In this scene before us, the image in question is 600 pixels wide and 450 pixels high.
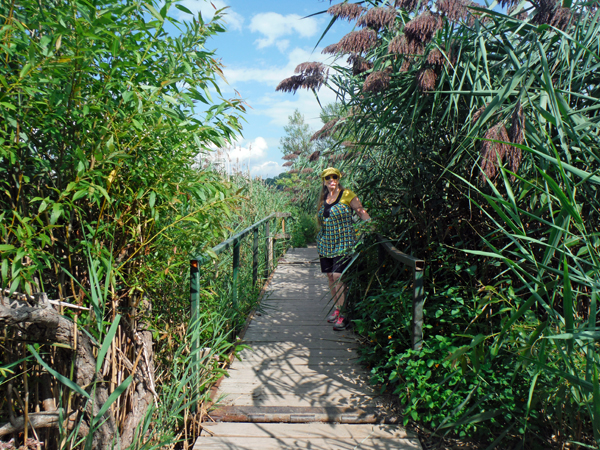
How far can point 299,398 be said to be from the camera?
2.58 metres

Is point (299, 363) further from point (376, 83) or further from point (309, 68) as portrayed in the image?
point (309, 68)

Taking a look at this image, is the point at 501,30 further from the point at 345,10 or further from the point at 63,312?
the point at 63,312

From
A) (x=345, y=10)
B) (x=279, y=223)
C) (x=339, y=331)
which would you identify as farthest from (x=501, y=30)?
(x=279, y=223)

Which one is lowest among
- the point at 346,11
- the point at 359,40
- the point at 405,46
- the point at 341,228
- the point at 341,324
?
the point at 341,324

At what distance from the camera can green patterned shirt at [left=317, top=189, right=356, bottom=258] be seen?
397cm

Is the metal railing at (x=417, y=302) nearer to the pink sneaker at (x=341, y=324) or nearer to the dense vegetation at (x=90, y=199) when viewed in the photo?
the dense vegetation at (x=90, y=199)

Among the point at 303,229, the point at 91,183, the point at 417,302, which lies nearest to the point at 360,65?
the point at 417,302

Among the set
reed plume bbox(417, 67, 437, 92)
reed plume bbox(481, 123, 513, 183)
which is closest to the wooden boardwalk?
reed plume bbox(481, 123, 513, 183)

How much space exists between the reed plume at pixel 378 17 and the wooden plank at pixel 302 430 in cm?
242

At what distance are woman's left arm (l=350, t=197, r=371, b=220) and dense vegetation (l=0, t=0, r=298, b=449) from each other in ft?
6.54

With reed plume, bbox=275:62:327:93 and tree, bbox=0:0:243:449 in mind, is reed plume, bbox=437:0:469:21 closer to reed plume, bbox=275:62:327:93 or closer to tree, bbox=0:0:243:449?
tree, bbox=0:0:243:449

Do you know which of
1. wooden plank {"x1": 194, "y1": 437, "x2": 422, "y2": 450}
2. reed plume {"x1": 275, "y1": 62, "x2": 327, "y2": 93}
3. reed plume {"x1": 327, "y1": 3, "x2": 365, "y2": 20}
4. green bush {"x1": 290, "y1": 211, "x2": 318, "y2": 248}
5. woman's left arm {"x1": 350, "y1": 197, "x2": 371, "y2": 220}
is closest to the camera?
wooden plank {"x1": 194, "y1": 437, "x2": 422, "y2": 450}

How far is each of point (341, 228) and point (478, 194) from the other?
5.52ft

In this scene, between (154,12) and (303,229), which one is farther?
(303,229)
